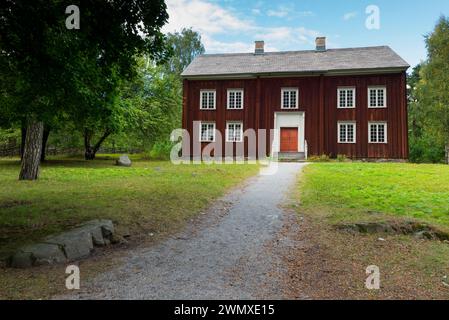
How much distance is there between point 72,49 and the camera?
659cm

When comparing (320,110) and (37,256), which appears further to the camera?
(320,110)

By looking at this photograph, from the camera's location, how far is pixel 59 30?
658 cm

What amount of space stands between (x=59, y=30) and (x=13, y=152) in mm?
37345

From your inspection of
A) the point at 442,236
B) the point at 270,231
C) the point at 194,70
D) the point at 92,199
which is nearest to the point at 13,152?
the point at 194,70

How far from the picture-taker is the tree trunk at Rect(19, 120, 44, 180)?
14008mm

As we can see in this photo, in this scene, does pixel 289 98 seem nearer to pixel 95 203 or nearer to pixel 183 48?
pixel 95 203

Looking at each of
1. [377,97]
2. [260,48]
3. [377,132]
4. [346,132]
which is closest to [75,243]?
[346,132]

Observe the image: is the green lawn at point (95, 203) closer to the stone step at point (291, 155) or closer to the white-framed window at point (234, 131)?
the stone step at point (291, 155)

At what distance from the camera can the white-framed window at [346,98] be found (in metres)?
27.8

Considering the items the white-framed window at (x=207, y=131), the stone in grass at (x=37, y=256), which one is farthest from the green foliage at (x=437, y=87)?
the stone in grass at (x=37, y=256)

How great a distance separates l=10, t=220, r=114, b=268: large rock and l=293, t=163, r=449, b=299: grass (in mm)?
3682

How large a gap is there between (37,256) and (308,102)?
84.4 ft

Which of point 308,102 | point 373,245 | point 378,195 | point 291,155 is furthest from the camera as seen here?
point 308,102

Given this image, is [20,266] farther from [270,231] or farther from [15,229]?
[270,231]
